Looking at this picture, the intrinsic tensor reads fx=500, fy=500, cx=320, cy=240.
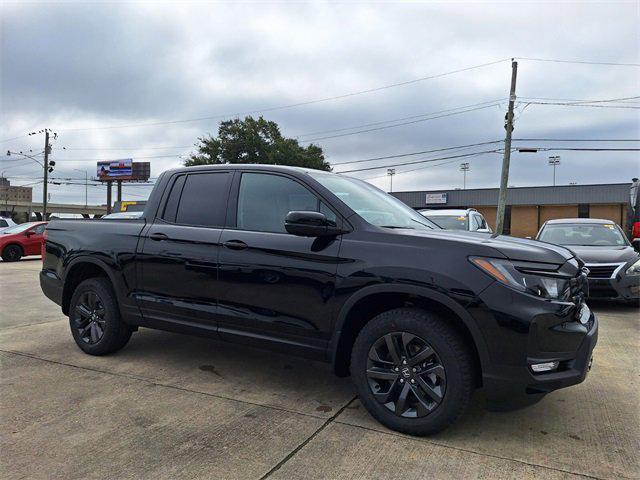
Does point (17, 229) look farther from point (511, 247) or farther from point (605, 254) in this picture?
point (511, 247)

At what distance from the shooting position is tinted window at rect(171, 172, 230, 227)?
→ 13.4ft

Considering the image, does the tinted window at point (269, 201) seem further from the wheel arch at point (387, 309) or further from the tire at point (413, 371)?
the tire at point (413, 371)

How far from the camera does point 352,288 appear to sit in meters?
3.27

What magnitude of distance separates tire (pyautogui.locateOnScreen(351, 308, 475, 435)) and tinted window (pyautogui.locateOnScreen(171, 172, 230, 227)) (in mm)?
1616

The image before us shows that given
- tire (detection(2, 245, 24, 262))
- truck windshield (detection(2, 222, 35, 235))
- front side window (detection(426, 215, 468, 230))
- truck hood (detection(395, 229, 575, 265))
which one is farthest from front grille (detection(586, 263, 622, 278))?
truck windshield (detection(2, 222, 35, 235))

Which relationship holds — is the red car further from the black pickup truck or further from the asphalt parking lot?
the black pickup truck

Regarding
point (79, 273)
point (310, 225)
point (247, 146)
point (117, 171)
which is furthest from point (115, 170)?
point (310, 225)

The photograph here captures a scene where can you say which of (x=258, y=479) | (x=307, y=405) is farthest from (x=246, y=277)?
(x=258, y=479)

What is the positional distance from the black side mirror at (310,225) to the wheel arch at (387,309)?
0.46 meters

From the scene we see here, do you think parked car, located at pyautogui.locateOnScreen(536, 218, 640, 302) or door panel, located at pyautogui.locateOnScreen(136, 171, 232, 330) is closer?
door panel, located at pyautogui.locateOnScreen(136, 171, 232, 330)

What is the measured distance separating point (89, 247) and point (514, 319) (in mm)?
3798

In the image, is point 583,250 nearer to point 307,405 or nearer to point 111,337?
point 307,405

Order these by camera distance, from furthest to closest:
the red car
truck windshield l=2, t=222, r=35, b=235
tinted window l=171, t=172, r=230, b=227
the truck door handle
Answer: truck windshield l=2, t=222, r=35, b=235 → the red car → tinted window l=171, t=172, r=230, b=227 → the truck door handle

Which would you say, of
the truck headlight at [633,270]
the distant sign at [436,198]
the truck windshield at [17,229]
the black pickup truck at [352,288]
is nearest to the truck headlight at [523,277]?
the black pickup truck at [352,288]
